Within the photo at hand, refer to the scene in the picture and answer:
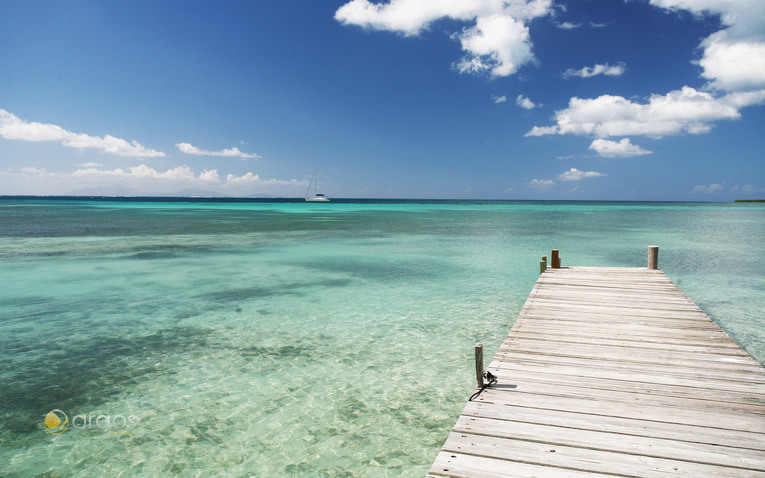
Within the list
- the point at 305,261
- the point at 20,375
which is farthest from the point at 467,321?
the point at 305,261

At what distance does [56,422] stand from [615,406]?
7.01 meters

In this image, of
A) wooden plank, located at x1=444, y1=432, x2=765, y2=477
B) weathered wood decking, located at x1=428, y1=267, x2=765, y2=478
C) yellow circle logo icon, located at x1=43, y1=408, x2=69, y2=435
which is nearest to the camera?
wooden plank, located at x1=444, y1=432, x2=765, y2=477

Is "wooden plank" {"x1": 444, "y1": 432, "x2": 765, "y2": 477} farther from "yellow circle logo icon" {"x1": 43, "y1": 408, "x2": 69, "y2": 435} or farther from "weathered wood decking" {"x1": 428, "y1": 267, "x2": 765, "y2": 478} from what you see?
"yellow circle logo icon" {"x1": 43, "y1": 408, "x2": 69, "y2": 435}

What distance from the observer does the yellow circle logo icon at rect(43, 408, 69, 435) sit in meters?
5.57

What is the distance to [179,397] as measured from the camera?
645cm

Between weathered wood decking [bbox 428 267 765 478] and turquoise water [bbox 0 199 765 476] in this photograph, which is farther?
turquoise water [bbox 0 199 765 476]

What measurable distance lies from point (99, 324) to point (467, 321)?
8.79m

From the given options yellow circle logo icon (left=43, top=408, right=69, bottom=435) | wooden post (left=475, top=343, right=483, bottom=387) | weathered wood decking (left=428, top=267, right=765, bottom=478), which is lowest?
yellow circle logo icon (left=43, top=408, right=69, bottom=435)

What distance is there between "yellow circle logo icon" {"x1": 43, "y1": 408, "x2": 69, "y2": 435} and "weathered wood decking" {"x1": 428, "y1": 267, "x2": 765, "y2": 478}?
519 cm

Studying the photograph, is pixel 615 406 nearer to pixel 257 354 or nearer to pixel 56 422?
pixel 257 354

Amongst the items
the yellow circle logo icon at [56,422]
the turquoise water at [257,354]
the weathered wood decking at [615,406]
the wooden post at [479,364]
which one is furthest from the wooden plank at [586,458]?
the yellow circle logo icon at [56,422]

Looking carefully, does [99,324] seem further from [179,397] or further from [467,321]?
[467,321]

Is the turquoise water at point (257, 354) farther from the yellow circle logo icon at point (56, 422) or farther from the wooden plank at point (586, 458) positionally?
the wooden plank at point (586, 458)

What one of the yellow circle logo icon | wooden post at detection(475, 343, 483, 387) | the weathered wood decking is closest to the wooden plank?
the weathered wood decking
